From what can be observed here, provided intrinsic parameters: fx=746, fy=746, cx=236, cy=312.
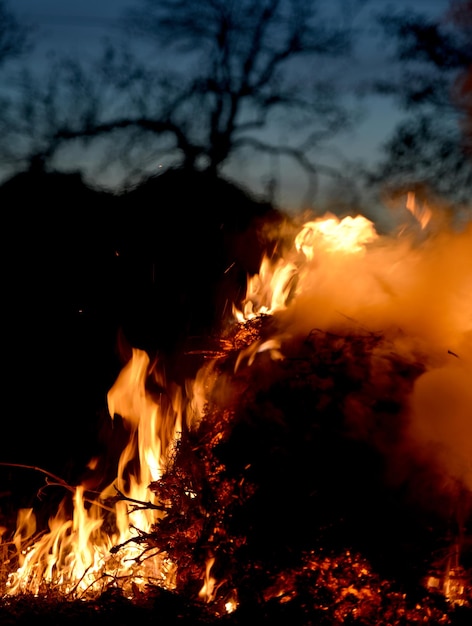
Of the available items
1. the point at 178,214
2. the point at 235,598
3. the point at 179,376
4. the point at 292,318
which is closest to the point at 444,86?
the point at 178,214

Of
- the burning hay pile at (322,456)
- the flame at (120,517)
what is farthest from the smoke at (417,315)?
the flame at (120,517)

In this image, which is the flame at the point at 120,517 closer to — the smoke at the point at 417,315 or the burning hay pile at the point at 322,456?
the burning hay pile at the point at 322,456

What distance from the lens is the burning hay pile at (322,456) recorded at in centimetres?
351

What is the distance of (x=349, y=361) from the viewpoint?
Result: 12.9 ft

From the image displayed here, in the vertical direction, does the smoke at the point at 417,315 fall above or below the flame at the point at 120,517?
above

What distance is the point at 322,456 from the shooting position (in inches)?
146

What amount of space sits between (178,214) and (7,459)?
11.1 ft

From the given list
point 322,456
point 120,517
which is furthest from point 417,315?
point 120,517

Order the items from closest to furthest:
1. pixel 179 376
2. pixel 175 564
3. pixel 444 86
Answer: pixel 175 564, pixel 179 376, pixel 444 86

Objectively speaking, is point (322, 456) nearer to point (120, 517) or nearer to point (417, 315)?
point (417, 315)

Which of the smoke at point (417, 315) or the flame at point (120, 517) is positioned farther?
the flame at point (120, 517)

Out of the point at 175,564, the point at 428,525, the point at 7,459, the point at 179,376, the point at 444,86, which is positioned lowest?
the point at 7,459

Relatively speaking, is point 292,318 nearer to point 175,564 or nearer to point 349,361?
point 349,361

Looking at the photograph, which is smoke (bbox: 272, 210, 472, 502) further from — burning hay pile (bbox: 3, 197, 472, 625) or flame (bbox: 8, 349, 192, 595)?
flame (bbox: 8, 349, 192, 595)
